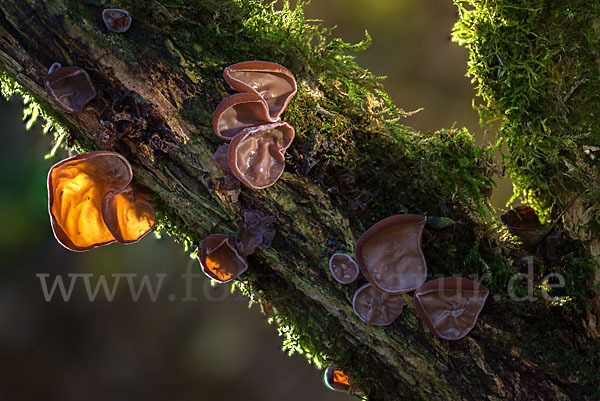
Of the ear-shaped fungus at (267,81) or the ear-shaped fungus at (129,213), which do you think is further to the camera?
the ear-shaped fungus at (129,213)

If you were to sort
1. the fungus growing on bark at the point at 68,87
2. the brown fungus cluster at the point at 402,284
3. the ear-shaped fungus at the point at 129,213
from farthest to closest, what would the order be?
the ear-shaped fungus at the point at 129,213 → the brown fungus cluster at the point at 402,284 → the fungus growing on bark at the point at 68,87

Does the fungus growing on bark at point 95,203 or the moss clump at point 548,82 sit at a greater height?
the moss clump at point 548,82

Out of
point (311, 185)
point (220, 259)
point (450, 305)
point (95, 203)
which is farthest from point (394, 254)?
point (95, 203)

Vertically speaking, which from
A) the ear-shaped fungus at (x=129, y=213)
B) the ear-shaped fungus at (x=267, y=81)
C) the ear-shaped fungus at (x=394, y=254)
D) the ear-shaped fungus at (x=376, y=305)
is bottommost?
the ear-shaped fungus at (x=129, y=213)

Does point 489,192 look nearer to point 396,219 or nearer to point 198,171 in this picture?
point 396,219

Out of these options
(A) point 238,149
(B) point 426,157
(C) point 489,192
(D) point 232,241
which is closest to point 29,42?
(A) point 238,149

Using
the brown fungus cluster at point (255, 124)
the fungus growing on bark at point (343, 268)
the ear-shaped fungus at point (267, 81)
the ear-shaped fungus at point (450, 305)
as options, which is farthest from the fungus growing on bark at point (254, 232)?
the ear-shaped fungus at point (450, 305)

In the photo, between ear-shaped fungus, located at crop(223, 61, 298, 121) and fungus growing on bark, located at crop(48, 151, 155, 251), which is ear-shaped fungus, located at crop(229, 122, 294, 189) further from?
fungus growing on bark, located at crop(48, 151, 155, 251)

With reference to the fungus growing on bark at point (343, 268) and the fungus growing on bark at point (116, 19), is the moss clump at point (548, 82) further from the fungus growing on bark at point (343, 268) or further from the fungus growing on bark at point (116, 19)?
the fungus growing on bark at point (116, 19)
